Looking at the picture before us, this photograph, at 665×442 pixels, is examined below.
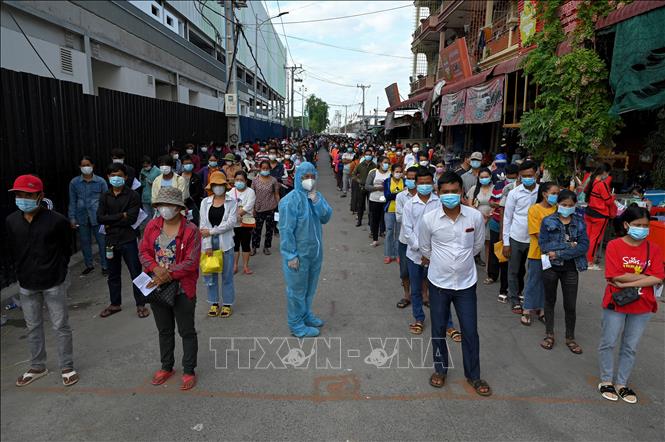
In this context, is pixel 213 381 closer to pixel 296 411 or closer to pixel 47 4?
pixel 296 411

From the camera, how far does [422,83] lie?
26.8 meters

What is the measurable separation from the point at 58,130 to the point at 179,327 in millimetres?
5503

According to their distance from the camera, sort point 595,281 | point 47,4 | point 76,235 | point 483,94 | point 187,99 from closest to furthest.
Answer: point 595,281 < point 76,235 < point 47,4 < point 483,94 < point 187,99

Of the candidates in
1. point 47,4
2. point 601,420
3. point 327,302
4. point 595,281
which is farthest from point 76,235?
point 595,281

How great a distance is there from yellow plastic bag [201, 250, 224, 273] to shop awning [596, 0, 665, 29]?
7.49 metres

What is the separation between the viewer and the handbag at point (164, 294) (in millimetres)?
3699

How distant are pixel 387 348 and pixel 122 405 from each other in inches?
99.2

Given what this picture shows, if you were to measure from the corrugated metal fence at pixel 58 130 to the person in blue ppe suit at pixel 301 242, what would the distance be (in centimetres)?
426

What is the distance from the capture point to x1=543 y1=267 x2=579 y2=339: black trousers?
14.7 feet

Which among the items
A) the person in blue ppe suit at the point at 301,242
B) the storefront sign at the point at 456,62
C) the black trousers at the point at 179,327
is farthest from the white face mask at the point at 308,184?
the storefront sign at the point at 456,62

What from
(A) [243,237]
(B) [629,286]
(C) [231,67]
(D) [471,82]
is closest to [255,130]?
(C) [231,67]

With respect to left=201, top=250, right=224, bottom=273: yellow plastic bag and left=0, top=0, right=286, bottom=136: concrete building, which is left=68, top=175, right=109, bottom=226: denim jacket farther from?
left=0, top=0, right=286, bottom=136: concrete building

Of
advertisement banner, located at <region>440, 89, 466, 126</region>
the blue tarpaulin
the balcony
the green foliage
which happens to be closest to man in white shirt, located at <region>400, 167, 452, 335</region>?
the green foliage

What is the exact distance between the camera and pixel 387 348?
458cm
